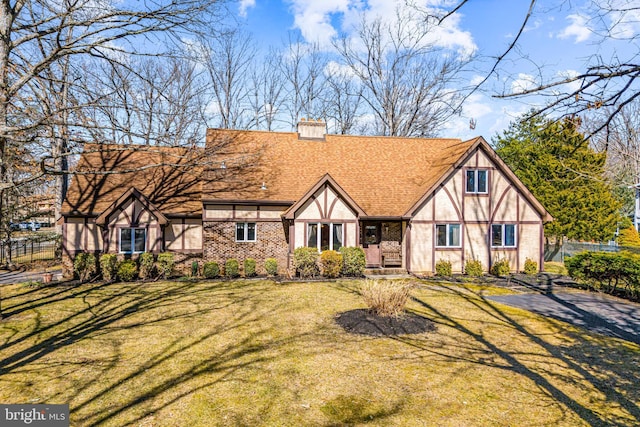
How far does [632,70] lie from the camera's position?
10.4ft

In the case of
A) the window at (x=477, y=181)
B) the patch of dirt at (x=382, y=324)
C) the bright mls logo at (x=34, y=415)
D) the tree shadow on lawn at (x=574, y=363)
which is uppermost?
the window at (x=477, y=181)

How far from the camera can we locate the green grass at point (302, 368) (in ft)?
19.8

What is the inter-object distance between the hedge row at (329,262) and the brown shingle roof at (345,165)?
8.97ft

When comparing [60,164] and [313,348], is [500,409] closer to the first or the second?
[313,348]

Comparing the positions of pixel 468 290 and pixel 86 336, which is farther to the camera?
pixel 468 290

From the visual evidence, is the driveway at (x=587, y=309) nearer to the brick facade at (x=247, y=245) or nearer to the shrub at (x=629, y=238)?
the brick facade at (x=247, y=245)

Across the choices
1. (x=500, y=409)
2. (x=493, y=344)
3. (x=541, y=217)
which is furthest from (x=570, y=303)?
(x=500, y=409)

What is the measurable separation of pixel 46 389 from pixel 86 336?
10.3ft

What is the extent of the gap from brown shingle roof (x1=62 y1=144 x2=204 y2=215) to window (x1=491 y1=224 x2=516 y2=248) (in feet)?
51.3

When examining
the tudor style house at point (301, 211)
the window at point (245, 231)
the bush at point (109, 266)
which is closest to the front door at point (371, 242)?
the tudor style house at point (301, 211)

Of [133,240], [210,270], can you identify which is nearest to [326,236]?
[210,270]

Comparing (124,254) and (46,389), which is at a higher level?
(124,254)

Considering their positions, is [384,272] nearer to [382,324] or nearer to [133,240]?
[382,324]

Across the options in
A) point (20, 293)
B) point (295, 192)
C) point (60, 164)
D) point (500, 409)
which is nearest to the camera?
point (500, 409)
